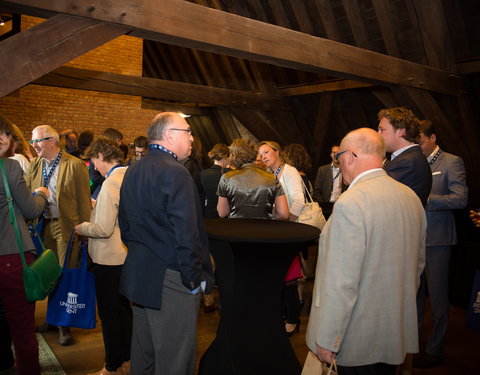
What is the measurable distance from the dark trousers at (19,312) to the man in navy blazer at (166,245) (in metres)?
0.69

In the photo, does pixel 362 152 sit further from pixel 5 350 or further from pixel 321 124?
pixel 321 124

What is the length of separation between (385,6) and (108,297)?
586 centimetres

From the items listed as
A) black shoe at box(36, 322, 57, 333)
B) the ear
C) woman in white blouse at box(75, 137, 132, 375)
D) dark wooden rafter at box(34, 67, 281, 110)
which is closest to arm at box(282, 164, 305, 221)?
the ear

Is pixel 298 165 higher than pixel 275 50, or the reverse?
pixel 275 50

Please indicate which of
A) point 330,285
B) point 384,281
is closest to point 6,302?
point 330,285

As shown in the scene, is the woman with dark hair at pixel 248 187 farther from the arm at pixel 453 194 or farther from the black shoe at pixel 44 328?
the black shoe at pixel 44 328

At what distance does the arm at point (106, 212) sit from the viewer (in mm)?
2807

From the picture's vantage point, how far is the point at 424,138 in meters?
3.58

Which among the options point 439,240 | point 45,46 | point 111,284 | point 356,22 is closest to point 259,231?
point 111,284

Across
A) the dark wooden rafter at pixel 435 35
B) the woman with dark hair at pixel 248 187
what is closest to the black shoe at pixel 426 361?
the woman with dark hair at pixel 248 187

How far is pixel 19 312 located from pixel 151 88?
6.74m

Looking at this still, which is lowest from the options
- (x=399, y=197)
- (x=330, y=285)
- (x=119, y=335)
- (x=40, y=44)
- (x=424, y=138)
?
(x=119, y=335)

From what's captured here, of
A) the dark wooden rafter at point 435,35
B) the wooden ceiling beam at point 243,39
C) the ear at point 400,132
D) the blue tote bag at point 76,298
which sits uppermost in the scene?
the dark wooden rafter at point 435,35

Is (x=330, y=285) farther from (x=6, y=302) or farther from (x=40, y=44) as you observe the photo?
(x=40, y=44)
